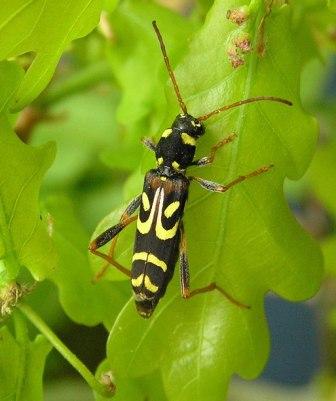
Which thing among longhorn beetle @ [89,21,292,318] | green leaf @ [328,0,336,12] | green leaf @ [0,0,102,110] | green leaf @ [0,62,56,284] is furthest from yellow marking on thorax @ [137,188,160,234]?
green leaf @ [328,0,336,12]

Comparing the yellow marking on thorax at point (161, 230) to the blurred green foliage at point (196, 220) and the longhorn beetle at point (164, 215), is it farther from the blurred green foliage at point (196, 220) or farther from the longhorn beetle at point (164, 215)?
the blurred green foliage at point (196, 220)

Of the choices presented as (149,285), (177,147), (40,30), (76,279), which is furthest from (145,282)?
(40,30)

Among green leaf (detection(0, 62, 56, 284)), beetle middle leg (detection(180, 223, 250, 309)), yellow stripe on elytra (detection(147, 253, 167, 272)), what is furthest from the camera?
yellow stripe on elytra (detection(147, 253, 167, 272))

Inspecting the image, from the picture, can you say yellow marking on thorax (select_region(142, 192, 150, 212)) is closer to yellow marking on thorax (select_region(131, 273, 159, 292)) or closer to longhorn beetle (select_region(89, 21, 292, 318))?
longhorn beetle (select_region(89, 21, 292, 318))

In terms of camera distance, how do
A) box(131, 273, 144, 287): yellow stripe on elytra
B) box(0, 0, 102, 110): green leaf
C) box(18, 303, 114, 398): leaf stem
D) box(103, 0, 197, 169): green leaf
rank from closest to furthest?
box(0, 0, 102, 110): green leaf
box(18, 303, 114, 398): leaf stem
box(131, 273, 144, 287): yellow stripe on elytra
box(103, 0, 197, 169): green leaf

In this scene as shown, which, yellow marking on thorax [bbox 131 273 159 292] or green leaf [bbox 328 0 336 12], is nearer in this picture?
green leaf [bbox 328 0 336 12]

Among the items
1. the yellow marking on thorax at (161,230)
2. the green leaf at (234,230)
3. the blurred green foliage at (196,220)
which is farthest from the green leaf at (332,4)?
the yellow marking on thorax at (161,230)
